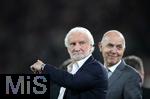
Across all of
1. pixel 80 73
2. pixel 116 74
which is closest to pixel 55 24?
pixel 116 74

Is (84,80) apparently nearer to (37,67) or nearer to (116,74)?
(37,67)

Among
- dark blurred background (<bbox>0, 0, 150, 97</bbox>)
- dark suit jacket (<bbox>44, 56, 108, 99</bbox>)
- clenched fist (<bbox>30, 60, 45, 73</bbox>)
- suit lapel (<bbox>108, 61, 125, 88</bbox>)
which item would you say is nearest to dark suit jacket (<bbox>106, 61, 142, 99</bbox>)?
suit lapel (<bbox>108, 61, 125, 88</bbox>)

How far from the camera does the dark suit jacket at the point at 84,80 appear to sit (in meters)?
3.27

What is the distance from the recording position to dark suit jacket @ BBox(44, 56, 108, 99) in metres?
3.27

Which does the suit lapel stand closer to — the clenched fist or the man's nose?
the man's nose

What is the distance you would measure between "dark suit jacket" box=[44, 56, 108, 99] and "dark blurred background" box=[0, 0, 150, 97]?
16.3 feet

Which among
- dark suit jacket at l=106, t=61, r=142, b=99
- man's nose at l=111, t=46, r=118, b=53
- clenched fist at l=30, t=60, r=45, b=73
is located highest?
man's nose at l=111, t=46, r=118, b=53

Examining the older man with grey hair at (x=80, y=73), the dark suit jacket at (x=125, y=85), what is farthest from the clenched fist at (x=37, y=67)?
the dark suit jacket at (x=125, y=85)

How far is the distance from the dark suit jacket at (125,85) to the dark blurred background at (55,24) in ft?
14.5

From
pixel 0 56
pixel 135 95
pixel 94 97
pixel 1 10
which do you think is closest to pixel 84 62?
pixel 94 97

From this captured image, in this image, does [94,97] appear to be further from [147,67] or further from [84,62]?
[147,67]

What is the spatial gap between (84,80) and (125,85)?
583 millimetres

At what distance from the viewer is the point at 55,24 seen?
29.2 ft

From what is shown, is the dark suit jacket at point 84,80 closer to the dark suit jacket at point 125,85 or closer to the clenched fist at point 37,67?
the clenched fist at point 37,67
